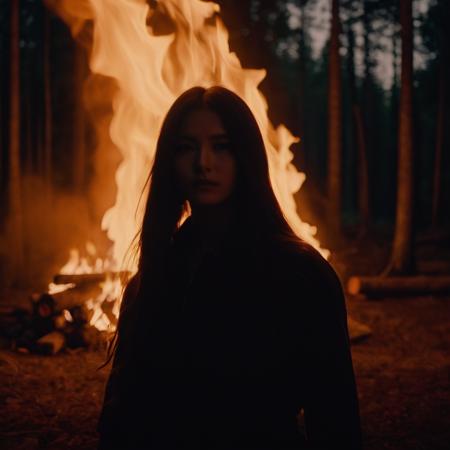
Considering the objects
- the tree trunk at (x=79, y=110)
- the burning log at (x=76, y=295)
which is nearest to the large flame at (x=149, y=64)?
the burning log at (x=76, y=295)

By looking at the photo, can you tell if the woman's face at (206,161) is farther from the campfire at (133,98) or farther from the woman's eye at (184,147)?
the campfire at (133,98)

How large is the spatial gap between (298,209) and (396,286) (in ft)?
33.1

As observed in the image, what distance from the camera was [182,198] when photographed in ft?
8.68

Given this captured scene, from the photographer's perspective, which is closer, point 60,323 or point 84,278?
point 60,323

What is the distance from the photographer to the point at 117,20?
6.23 metres

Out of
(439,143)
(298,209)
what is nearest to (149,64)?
(298,209)

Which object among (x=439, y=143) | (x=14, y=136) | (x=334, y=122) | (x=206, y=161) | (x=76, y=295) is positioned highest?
(x=439, y=143)

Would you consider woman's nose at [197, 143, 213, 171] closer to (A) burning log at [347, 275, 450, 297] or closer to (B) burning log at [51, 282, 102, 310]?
(B) burning log at [51, 282, 102, 310]

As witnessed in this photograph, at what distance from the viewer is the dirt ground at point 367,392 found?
14.5 ft

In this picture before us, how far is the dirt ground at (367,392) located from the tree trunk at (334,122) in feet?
24.0

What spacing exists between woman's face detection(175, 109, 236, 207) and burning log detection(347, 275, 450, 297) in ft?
28.5

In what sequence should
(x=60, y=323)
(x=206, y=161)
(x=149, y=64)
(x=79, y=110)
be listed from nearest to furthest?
(x=206, y=161)
(x=149, y=64)
(x=60, y=323)
(x=79, y=110)

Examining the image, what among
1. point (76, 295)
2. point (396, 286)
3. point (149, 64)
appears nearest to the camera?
point (149, 64)

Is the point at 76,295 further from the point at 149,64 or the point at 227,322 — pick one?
the point at 227,322
